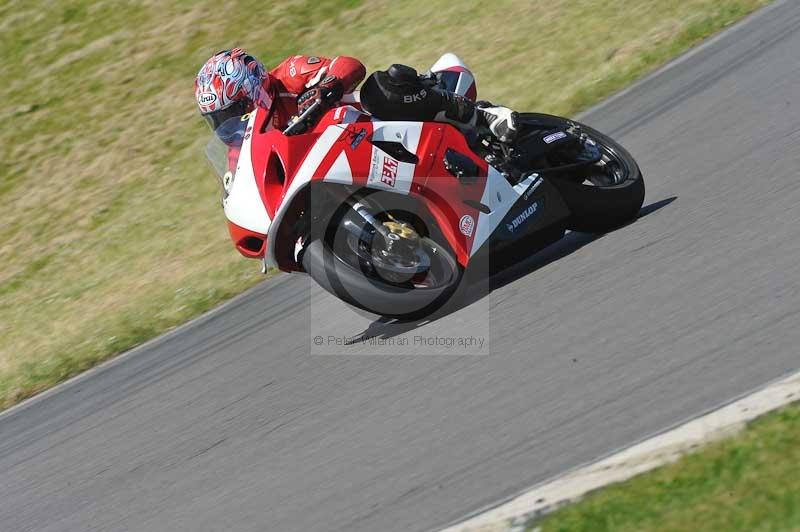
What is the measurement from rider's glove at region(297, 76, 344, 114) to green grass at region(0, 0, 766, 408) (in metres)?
2.87

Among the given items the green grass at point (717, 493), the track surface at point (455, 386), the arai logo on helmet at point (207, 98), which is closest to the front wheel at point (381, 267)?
the track surface at point (455, 386)

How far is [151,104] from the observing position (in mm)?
14281

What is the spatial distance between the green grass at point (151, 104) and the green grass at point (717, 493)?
528cm

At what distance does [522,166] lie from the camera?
6.76 m

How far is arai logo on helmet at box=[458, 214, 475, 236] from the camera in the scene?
6262 millimetres

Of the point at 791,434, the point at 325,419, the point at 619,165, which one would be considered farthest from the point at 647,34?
the point at 791,434

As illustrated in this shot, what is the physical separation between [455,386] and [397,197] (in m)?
1.24

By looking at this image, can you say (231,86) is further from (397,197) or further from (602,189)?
(602,189)

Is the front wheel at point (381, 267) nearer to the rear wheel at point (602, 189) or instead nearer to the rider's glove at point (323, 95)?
the rider's glove at point (323, 95)

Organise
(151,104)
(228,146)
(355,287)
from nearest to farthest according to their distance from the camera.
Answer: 1. (355,287)
2. (228,146)
3. (151,104)

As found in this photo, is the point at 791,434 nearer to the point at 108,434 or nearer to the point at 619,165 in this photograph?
the point at 619,165

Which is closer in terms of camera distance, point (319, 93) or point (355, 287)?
point (355, 287)

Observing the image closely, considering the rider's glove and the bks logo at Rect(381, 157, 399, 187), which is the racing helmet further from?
the bks logo at Rect(381, 157, 399, 187)

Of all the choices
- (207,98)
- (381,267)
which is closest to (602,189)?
A: (381,267)
